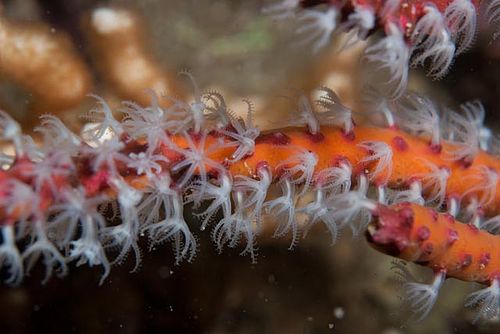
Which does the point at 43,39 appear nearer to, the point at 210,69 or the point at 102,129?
the point at 210,69

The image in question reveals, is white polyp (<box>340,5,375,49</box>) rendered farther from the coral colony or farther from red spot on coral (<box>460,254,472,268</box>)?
red spot on coral (<box>460,254,472,268</box>)

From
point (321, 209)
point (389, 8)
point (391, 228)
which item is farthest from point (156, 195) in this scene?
point (389, 8)

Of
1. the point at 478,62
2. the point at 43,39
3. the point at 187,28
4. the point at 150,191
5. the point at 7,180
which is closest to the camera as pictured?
the point at 7,180

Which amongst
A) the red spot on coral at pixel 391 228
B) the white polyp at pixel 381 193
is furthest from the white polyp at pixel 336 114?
the red spot on coral at pixel 391 228

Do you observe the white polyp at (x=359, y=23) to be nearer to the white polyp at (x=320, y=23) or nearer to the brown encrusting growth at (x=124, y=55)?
the white polyp at (x=320, y=23)

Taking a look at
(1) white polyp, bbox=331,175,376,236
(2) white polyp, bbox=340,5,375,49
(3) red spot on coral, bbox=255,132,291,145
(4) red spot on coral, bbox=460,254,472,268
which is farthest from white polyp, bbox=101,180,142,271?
(4) red spot on coral, bbox=460,254,472,268

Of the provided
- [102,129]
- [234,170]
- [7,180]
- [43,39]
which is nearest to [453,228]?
[234,170]
